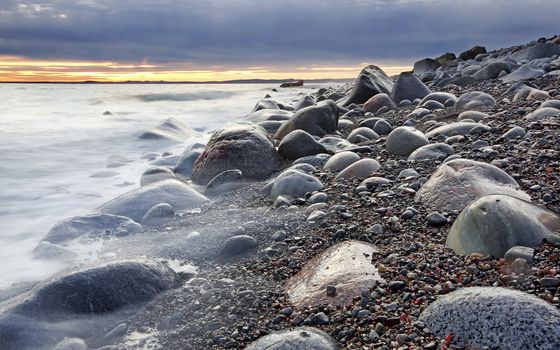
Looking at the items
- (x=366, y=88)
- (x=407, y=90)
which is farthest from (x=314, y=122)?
(x=366, y=88)

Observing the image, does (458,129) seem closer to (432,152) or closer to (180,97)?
(432,152)

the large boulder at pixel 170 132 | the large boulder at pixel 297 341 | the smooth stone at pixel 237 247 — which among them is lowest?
the large boulder at pixel 170 132

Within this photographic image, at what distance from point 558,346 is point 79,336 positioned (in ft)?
7.17

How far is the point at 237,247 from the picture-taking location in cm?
334

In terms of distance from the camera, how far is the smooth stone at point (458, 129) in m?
4.90

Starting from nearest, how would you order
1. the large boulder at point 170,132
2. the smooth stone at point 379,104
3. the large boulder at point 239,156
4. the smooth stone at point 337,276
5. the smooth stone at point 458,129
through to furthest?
the smooth stone at point 337,276 → the smooth stone at point 458,129 → the large boulder at point 239,156 → the smooth stone at point 379,104 → the large boulder at point 170,132

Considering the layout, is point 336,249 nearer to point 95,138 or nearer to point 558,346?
point 558,346

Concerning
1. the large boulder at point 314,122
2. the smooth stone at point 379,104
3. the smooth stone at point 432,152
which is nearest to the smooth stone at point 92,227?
the smooth stone at point 432,152

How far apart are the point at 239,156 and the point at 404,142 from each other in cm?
179

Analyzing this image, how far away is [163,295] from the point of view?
9.64ft

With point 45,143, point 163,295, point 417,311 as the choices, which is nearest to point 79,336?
point 163,295

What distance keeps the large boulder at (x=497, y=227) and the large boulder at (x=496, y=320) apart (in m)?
0.49

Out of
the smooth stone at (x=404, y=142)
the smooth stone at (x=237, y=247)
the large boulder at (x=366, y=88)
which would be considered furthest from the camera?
the large boulder at (x=366, y=88)

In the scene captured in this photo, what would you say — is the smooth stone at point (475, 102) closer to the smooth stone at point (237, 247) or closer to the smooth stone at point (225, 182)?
the smooth stone at point (225, 182)
